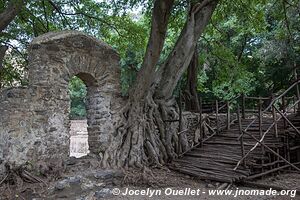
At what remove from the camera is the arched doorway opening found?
14.7 metres

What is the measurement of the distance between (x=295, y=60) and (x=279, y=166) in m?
8.11

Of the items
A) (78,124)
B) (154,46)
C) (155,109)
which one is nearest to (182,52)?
(154,46)

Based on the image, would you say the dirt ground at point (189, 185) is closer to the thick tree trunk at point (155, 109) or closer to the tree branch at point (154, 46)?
the thick tree trunk at point (155, 109)

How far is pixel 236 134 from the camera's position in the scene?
8.70 m

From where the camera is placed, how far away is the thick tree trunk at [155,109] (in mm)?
7227

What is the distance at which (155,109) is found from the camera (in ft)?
26.0

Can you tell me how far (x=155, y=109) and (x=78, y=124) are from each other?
1318cm

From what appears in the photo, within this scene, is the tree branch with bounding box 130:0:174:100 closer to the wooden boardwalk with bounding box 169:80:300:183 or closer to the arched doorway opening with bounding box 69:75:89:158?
the arched doorway opening with bounding box 69:75:89:158

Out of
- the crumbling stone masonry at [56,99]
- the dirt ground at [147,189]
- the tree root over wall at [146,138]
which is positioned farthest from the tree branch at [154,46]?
the dirt ground at [147,189]

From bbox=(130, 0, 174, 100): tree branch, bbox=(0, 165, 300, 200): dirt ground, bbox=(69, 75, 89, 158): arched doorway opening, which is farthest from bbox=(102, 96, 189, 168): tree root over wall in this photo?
bbox=(69, 75, 89, 158): arched doorway opening

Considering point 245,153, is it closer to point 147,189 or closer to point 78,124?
point 147,189

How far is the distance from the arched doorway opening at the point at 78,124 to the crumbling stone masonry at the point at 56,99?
0.52 metres

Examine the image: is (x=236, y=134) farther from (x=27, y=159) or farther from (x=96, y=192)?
(x=27, y=159)

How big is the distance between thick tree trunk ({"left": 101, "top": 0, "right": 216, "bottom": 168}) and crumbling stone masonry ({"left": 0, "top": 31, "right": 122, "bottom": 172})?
50 cm
